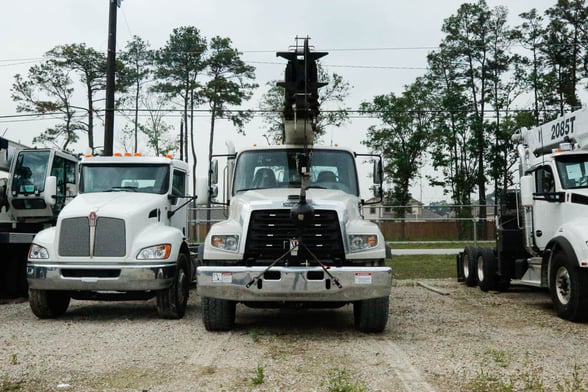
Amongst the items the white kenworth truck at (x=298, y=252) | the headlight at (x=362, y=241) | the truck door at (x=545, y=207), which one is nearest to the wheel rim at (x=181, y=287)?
the white kenworth truck at (x=298, y=252)

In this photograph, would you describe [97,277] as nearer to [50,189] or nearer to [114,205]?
[114,205]

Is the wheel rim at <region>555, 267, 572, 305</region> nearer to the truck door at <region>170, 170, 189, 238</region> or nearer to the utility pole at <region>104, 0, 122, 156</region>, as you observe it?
the truck door at <region>170, 170, 189, 238</region>

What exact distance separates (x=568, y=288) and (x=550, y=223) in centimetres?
155

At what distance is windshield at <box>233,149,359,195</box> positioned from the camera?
32.1 ft

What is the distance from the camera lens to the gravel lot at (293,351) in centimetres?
610

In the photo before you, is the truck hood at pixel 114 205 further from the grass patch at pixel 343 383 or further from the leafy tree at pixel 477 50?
the leafy tree at pixel 477 50

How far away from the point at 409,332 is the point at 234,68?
36.6m

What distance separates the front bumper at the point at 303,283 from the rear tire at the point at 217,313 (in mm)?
720

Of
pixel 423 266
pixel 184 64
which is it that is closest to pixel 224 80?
pixel 184 64

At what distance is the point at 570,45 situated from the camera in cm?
4062

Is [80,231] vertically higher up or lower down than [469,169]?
lower down

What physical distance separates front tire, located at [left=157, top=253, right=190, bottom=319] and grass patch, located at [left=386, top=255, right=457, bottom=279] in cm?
868

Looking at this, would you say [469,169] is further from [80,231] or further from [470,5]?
[80,231]

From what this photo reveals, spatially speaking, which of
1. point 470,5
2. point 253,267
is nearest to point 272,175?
point 253,267
